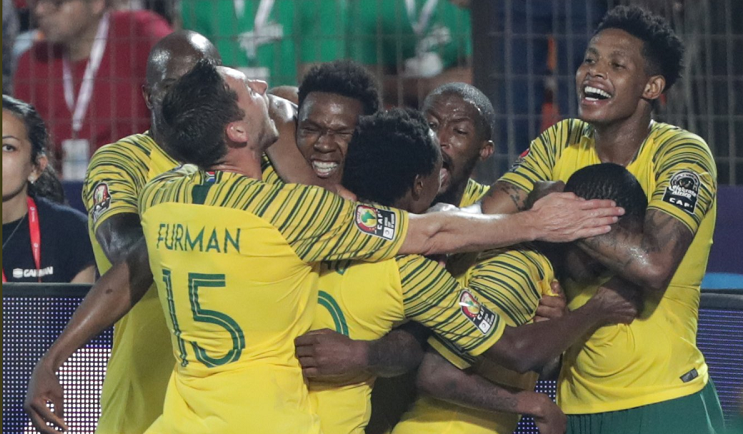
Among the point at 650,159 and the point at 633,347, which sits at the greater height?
the point at 650,159

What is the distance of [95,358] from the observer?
4484mm

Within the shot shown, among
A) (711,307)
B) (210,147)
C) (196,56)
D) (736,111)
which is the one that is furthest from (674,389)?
(736,111)

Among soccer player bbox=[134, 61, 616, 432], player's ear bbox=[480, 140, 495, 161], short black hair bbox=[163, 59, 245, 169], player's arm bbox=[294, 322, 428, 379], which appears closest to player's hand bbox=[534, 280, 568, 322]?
soccer player bbox=[134, 61, 616, 432]

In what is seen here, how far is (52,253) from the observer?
17.2ft

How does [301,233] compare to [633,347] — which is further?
[633,347]

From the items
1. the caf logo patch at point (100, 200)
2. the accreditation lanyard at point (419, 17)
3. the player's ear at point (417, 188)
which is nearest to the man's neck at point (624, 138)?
the player's ear at point (417, 188)

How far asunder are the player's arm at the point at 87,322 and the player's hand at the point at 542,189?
49.9 inches

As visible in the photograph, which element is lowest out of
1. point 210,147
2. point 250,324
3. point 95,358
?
point 95,358

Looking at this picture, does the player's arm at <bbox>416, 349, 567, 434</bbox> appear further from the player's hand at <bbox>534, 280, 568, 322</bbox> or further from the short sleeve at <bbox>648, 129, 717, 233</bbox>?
the short sleeve at <bbox>648, 129, 717, 233</bbox>

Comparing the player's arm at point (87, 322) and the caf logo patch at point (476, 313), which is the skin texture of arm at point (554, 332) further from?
the player's arm at point (87, 322)

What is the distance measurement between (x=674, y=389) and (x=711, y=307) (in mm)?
660

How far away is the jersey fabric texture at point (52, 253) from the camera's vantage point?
5.23m

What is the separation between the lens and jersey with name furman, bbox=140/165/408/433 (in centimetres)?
328

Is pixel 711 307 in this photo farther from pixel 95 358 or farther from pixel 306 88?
pixel 95 358
